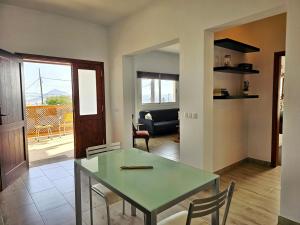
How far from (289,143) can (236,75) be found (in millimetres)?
2099

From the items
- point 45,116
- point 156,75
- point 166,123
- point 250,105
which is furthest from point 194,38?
point 45,116

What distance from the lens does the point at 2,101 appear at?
309cm

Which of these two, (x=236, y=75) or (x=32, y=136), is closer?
(x=236, y=75)

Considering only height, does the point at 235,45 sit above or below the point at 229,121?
above

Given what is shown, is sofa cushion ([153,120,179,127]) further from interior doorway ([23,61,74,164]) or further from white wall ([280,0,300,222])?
white wall ([280,0,300,222])

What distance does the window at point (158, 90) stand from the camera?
7.42 m

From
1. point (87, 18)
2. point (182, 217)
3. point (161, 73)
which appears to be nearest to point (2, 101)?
point (87, 18)

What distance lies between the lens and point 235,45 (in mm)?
3445

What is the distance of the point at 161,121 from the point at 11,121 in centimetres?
476

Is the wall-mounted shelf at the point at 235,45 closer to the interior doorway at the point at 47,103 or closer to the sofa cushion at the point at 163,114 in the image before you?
the sofa cushion at the point at 163,114

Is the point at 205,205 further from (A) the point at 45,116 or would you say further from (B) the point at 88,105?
(A) the point at 45,116

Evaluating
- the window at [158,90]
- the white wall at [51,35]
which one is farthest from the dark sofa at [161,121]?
the white wall at [51,35]

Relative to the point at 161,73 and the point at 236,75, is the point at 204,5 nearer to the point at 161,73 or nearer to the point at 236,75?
the point at 236,75

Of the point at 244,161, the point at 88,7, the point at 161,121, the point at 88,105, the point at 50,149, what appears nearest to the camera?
the point at 88,7
